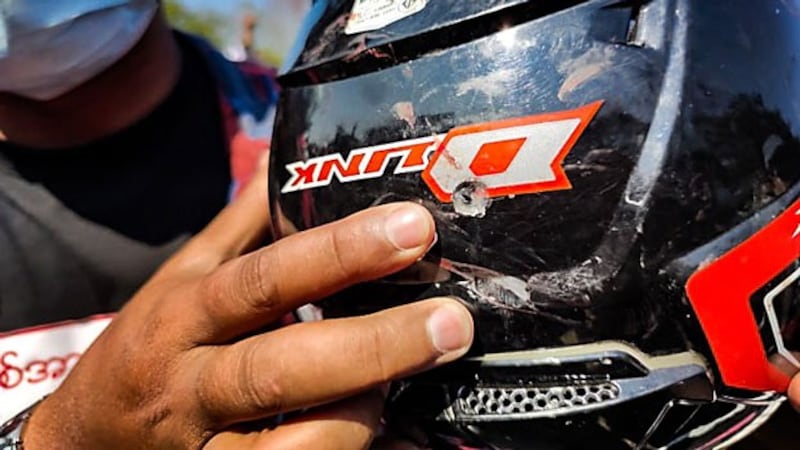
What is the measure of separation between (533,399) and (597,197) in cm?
18

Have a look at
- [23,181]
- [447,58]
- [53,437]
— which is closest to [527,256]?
[447,58]

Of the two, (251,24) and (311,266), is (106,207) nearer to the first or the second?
(311,266)

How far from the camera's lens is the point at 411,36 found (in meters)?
0.90

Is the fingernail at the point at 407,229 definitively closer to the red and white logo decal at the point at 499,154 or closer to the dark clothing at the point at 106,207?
the red and white logo decal at the point at 499,154

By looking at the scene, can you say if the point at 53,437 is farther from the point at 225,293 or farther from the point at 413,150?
the point at 413,150

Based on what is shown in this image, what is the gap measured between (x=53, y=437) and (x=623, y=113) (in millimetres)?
677

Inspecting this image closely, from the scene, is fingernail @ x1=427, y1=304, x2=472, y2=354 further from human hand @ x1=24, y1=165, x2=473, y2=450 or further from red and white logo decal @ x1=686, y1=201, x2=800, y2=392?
red and white logo decal @ x1=686, y1=201, x2=800, y2=392

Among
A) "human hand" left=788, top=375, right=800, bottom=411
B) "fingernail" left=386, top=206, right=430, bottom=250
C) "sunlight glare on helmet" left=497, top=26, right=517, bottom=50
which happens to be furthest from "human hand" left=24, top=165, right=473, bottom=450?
"human hand" left=788, top=375, right=800, bottom=411

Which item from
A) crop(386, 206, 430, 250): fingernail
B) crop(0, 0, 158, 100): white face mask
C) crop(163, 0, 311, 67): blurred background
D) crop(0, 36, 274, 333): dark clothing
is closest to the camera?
crop(386, 206, 430, 250): fingernail

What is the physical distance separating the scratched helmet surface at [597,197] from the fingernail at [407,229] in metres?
0.04

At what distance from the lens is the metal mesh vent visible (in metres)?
0.88

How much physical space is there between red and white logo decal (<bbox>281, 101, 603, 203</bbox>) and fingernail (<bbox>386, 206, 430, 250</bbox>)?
0.04 meters

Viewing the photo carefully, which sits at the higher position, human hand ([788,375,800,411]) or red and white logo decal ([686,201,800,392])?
red and white logo decal ([686,201,800,392])

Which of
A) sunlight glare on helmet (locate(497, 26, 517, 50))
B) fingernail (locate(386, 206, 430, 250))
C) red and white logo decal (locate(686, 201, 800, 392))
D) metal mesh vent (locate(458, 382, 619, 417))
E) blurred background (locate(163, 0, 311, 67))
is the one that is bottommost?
blurred background (locate(163, 0, 311, 67))
